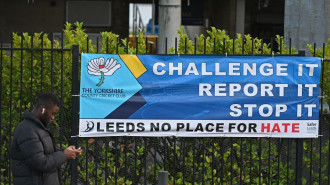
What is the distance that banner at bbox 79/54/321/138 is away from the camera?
28.3 feet

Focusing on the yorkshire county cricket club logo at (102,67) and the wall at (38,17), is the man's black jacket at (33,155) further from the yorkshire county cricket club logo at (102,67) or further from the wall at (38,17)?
the wall at (38,17)

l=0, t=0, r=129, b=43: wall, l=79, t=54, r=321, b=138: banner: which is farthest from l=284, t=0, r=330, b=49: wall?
l=0, t=0, r=129, b=43: wall

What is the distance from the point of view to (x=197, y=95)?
28.7 ft

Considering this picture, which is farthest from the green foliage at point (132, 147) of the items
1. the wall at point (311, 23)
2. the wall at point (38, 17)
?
the wall at point (38, 17)

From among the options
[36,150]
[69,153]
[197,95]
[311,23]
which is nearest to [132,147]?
[197,95]

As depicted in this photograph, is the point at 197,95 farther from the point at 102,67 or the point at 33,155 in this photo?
the point at 33,155

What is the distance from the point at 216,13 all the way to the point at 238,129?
23956 millimetres

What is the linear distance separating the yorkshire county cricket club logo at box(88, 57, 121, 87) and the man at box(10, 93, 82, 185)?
197cm

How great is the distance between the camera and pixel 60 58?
29.3 feet

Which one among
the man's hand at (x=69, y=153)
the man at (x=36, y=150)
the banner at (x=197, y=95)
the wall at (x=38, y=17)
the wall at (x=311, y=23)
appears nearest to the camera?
the man at (x=36, y=150)

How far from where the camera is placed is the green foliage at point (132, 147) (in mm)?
8891

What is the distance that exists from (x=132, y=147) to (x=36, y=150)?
2.66 m

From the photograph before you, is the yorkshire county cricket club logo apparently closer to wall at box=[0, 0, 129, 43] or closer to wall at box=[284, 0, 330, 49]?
wall at box=[284, 0, 330, 49]

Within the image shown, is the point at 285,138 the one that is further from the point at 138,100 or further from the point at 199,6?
the point at 199,6
